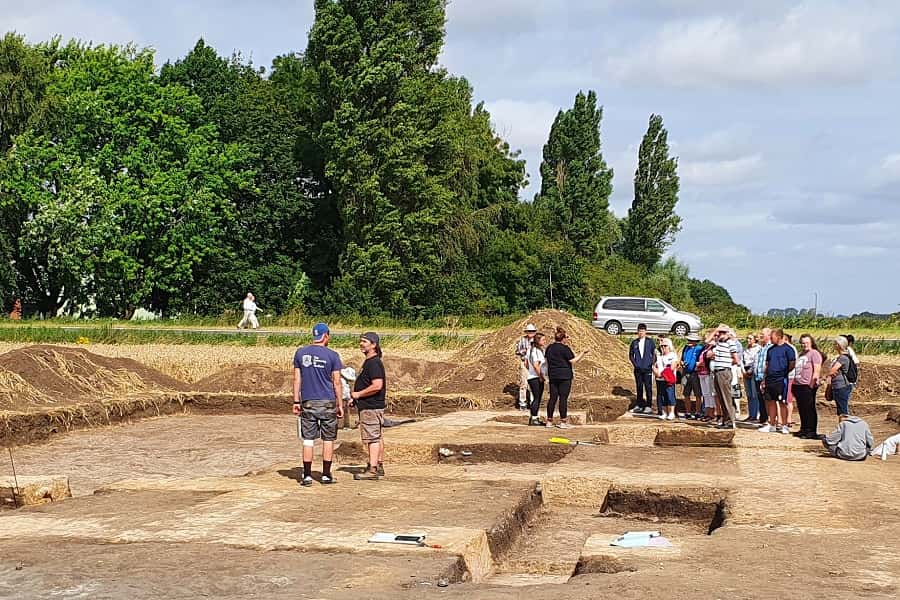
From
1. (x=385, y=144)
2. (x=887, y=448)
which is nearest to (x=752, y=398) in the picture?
(x=887, y=448)

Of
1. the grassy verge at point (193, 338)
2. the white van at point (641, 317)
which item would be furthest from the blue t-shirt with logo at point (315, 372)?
the white van at point (641, 317)

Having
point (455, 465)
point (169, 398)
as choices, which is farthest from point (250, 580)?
point (169, 398)

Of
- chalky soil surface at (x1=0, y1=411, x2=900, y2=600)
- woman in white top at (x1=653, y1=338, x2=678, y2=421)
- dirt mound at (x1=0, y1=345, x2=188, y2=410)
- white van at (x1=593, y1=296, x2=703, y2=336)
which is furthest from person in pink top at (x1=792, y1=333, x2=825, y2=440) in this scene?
white van at (x1=593, y1=296, x2=703, y2=336)

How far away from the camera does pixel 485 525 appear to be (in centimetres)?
942

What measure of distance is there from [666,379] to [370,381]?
27.4 ft

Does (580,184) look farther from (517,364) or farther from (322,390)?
(322,390)

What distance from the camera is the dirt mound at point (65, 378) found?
2094cm

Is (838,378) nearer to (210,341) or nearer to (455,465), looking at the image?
(455,465)

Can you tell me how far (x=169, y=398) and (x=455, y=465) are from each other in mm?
11071

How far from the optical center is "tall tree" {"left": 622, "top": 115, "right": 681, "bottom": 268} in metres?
56.8

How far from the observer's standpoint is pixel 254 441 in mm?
18641

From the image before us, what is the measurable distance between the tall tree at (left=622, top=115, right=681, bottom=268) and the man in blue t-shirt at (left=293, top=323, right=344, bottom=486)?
47.1 m

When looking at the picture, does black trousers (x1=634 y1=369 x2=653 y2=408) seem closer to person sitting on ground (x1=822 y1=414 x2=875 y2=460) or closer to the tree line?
person sitting on ground (x1=822 y1=414 x2=875 y2=460)

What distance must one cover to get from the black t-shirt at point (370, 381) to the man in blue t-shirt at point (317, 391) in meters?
0.48
